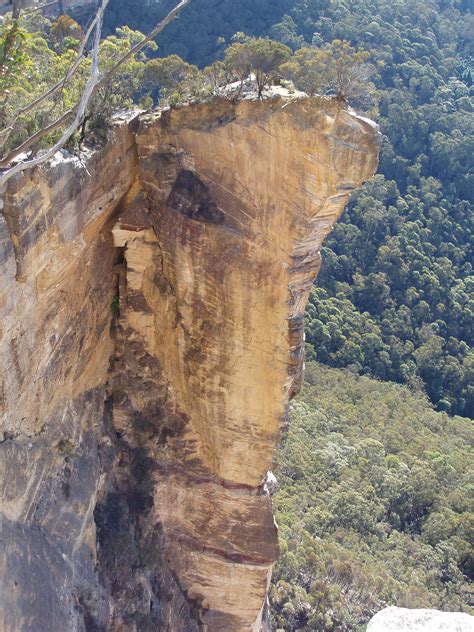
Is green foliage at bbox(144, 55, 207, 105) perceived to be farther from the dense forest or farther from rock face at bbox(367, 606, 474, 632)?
the dense forest

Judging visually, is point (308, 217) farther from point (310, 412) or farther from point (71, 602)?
point (310, 412)

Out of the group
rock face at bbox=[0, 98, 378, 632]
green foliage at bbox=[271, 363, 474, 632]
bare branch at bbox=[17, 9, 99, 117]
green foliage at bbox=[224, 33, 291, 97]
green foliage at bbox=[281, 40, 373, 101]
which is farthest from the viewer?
green foliage at bbox=[271, 363, 474, 632]

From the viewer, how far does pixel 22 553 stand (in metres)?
10.7

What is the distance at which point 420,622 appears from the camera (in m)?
17.8

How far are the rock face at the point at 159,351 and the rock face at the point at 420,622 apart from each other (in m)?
4.13

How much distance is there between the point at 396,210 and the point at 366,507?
23616 millimetres

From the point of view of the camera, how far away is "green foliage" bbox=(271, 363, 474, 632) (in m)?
24.0

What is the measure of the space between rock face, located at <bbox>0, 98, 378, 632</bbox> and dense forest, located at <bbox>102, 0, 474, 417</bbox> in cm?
2626

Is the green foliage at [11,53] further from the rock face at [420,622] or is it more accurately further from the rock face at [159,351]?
the rock face at [420,622]

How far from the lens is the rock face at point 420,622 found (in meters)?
17.4

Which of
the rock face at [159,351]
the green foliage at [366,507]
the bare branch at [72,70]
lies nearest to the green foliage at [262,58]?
the rock face at [159,351]

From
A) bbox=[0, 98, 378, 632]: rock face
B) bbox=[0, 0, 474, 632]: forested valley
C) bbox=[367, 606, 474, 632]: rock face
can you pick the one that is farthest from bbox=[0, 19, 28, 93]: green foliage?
bbox=[367, 606, 474, 632]: rock face

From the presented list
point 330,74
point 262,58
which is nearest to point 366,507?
point 330,74

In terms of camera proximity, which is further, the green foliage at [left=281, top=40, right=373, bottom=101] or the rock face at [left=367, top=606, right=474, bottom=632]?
the rock face at [left=367, top=606, right=474, bottom=632]
